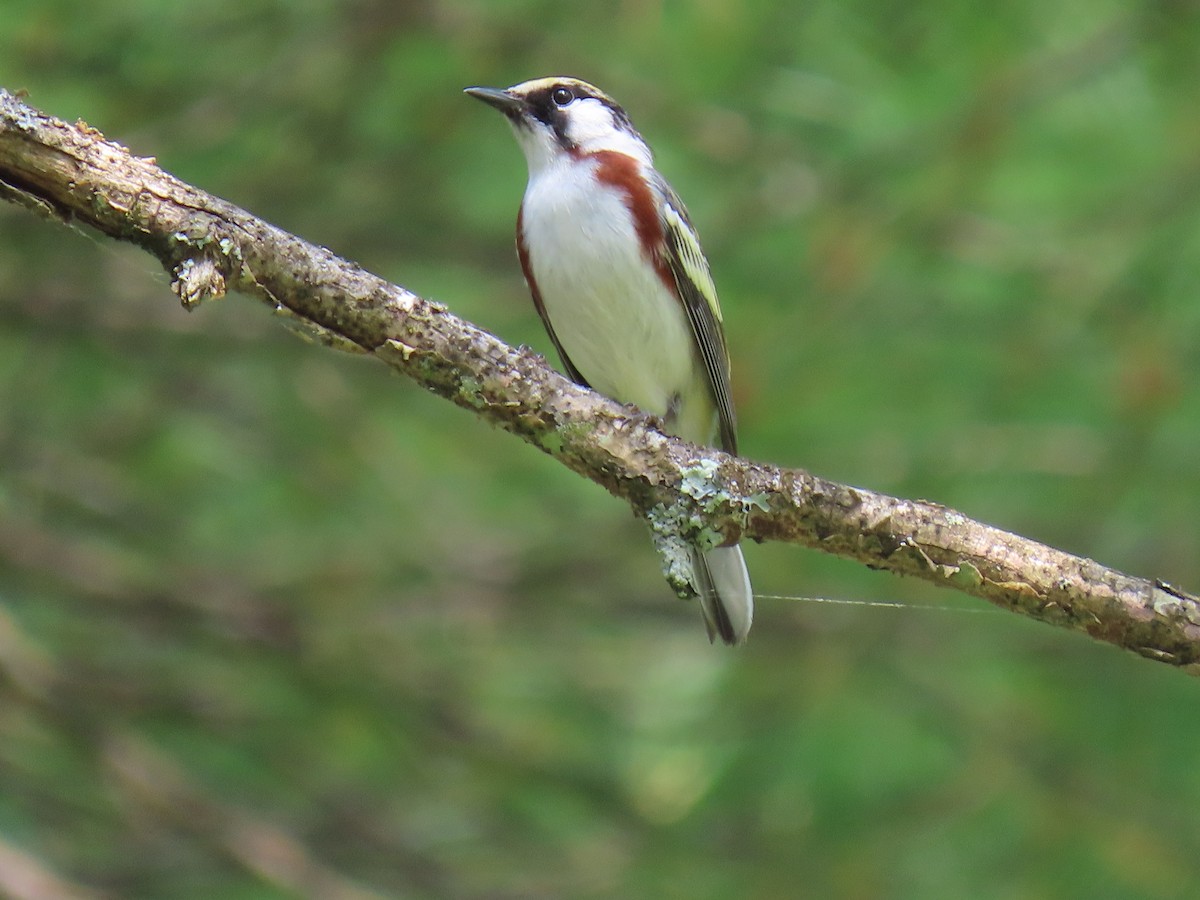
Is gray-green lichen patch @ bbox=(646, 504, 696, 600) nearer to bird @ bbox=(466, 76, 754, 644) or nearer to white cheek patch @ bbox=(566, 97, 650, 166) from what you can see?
bird @ bbox=(466, 76, 754, 644)

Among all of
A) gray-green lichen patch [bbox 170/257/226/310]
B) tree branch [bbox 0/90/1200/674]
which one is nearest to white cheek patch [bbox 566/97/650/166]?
tree branch [bbox 0/90/1200/674]

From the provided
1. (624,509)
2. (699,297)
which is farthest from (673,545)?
(624,509)

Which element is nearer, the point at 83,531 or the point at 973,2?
the point at 973,2

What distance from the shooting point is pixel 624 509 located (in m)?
5.66

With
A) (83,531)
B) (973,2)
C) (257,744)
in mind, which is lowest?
(257,744)

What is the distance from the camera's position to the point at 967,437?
4656 millimetres

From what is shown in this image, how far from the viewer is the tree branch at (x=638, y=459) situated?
2670 mm

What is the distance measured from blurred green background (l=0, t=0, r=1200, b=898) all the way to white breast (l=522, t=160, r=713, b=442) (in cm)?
46

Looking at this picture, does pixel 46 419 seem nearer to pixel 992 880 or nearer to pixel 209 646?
pixel 209 646

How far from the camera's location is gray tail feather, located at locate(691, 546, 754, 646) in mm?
4008

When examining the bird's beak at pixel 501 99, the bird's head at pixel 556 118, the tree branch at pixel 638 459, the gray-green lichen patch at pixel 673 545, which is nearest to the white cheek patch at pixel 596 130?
the bird's head at pixel 556 118

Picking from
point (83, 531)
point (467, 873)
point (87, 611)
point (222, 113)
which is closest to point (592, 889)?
point (467, 873)

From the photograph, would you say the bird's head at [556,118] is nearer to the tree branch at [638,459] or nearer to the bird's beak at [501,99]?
the bird's beak at [501,99]

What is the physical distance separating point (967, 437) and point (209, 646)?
2615 mm
